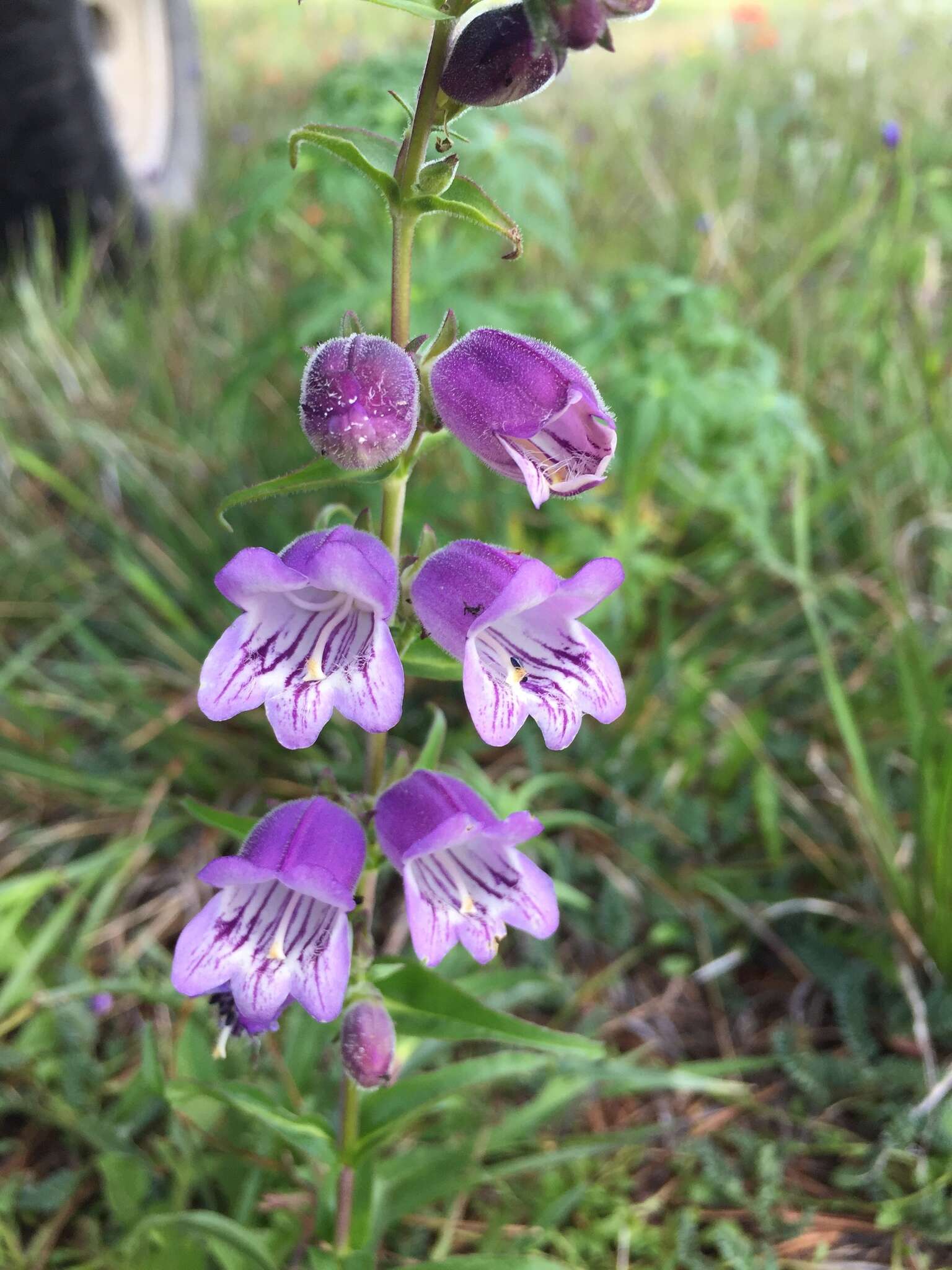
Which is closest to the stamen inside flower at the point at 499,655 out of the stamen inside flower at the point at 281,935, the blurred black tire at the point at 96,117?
the stamen inside flower at the point at 281,935

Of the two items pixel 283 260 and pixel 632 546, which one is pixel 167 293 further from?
pixel 632 546

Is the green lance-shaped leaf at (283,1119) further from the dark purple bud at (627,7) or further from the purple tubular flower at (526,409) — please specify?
the dark purple bud at (627,7)

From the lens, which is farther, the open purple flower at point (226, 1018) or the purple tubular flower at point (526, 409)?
the open purple flower at point (226, 1018)

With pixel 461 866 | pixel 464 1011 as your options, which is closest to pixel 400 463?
pixel 461 866

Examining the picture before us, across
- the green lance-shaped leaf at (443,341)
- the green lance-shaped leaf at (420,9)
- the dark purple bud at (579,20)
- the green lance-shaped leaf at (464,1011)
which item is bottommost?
the green lance-shaped leaf at (464,1011)

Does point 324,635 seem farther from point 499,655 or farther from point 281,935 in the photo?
point 281,935

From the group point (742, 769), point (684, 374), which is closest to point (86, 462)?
point (684, 374)

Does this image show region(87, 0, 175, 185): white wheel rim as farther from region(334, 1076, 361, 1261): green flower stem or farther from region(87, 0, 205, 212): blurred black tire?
region(334, 1076, 361, 1261): green flower stem
